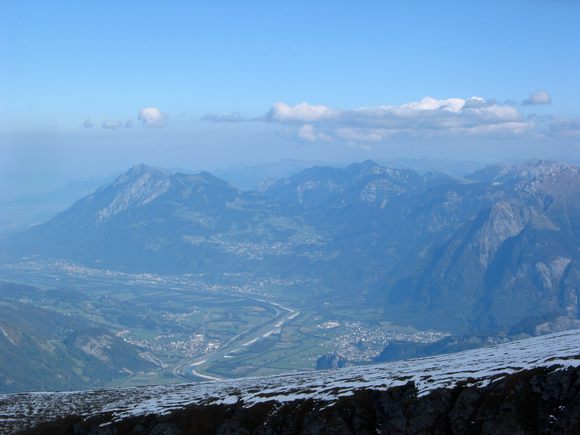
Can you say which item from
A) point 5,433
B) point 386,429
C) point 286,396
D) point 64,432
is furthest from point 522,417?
point 5,433

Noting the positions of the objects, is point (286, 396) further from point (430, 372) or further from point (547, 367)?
point (547, 367)

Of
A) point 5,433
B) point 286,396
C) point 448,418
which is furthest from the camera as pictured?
point 5,433

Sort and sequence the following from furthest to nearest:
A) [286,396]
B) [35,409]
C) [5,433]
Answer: [35,409] → [5,433] → [286,396]

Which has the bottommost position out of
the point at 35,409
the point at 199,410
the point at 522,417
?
the point at 35,409

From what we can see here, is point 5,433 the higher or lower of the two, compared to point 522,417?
lower

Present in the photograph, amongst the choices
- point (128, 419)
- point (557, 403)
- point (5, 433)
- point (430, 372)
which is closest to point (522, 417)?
point (557, 403)

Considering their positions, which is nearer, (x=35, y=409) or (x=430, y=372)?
(x=430, y=372)
